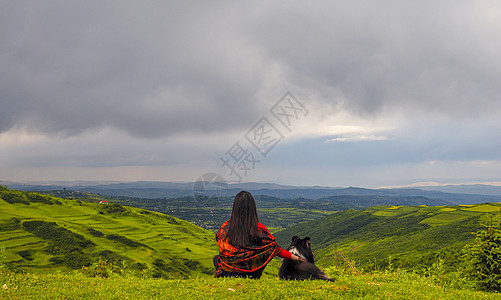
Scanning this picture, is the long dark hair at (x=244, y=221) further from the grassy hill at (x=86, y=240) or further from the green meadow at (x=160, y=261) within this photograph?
the grassy hill at (x=86, y=240)

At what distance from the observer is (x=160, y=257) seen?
9119cm

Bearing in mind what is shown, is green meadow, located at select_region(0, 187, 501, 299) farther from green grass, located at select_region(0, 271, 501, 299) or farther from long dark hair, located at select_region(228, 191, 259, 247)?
long dark hair, located at select_region(228, 191, 259, 247)

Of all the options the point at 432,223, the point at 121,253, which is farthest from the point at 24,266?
the point at 432,223

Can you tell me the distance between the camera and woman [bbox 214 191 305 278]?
7.85 meters

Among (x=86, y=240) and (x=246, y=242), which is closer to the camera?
(x=246, y=242)

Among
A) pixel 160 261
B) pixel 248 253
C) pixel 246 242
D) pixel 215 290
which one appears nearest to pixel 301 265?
pixel 248 253

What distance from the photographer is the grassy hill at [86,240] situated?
239 feet

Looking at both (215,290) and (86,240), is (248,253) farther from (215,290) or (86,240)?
(86,240)

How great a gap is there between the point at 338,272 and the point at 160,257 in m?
89.3

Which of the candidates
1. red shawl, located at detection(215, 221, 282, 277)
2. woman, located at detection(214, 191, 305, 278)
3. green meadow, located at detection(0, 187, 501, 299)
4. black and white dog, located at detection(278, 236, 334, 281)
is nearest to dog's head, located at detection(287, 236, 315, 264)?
black and white dog, located at detection(278, 236, 334, 281)

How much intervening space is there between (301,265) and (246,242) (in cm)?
186

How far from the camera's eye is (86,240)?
8731cm

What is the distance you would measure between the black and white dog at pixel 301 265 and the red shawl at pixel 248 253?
0.58 m

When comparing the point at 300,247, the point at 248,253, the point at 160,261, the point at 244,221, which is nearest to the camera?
the point at 244,221
